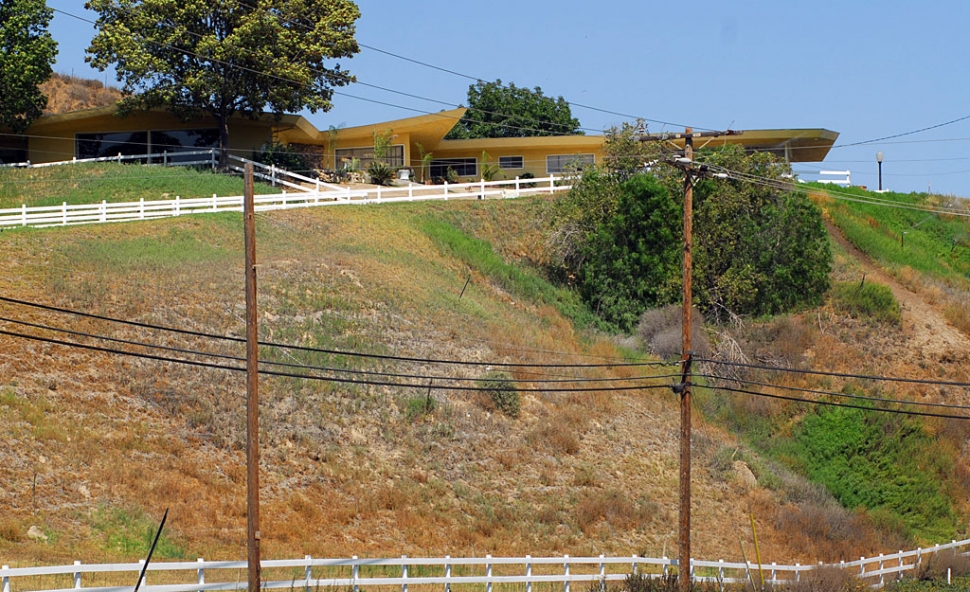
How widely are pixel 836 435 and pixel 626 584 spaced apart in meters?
18.3

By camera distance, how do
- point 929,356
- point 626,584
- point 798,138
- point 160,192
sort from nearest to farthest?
1. point 626,584
2. point 929,356
3. point 160,192
4. point 798,138

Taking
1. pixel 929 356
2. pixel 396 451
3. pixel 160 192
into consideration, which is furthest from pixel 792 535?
pixel 160 192

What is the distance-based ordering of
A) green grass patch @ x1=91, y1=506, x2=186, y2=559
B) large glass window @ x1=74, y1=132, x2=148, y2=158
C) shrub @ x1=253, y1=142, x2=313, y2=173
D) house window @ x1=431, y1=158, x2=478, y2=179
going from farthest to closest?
house window @ x1=431, y1=158, x2=478, y2=179, large glass window @ x1=74, y1=132, x2=148, y2=158, shrub @ x1=253, y1=142, x2=313, y2=173, green grass patch @ x1=91, y1=506, x2=186, y2=559

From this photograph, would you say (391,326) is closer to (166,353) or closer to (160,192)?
(166,353)

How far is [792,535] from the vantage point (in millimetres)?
35250

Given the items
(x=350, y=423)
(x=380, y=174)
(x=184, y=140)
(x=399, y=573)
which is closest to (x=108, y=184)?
(x=184, y=140)

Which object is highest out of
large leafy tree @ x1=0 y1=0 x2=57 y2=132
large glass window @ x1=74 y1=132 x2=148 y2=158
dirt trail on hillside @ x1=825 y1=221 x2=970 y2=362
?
large leafy tree @ x1=0 y1=0 x2=57 y2=132

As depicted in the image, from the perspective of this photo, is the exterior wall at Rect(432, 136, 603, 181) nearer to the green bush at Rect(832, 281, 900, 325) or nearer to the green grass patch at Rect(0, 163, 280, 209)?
the green grass patch at Rect(0, 163, 280, 209)

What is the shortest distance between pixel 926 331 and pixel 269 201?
96.6 ft

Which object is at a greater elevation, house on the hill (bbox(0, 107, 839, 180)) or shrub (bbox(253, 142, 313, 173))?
→ house on the hill (bbox(0, 107, 839, 180))

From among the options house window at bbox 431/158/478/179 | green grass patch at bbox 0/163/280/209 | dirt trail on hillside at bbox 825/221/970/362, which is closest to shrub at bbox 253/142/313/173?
green grass patch at bbox 0/163/280/209

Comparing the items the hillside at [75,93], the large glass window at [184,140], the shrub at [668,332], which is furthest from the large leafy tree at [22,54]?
the shrub at [668,332]

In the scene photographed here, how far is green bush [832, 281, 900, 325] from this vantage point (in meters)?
51.6

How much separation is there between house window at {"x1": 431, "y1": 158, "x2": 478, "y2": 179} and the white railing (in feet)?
25.3
